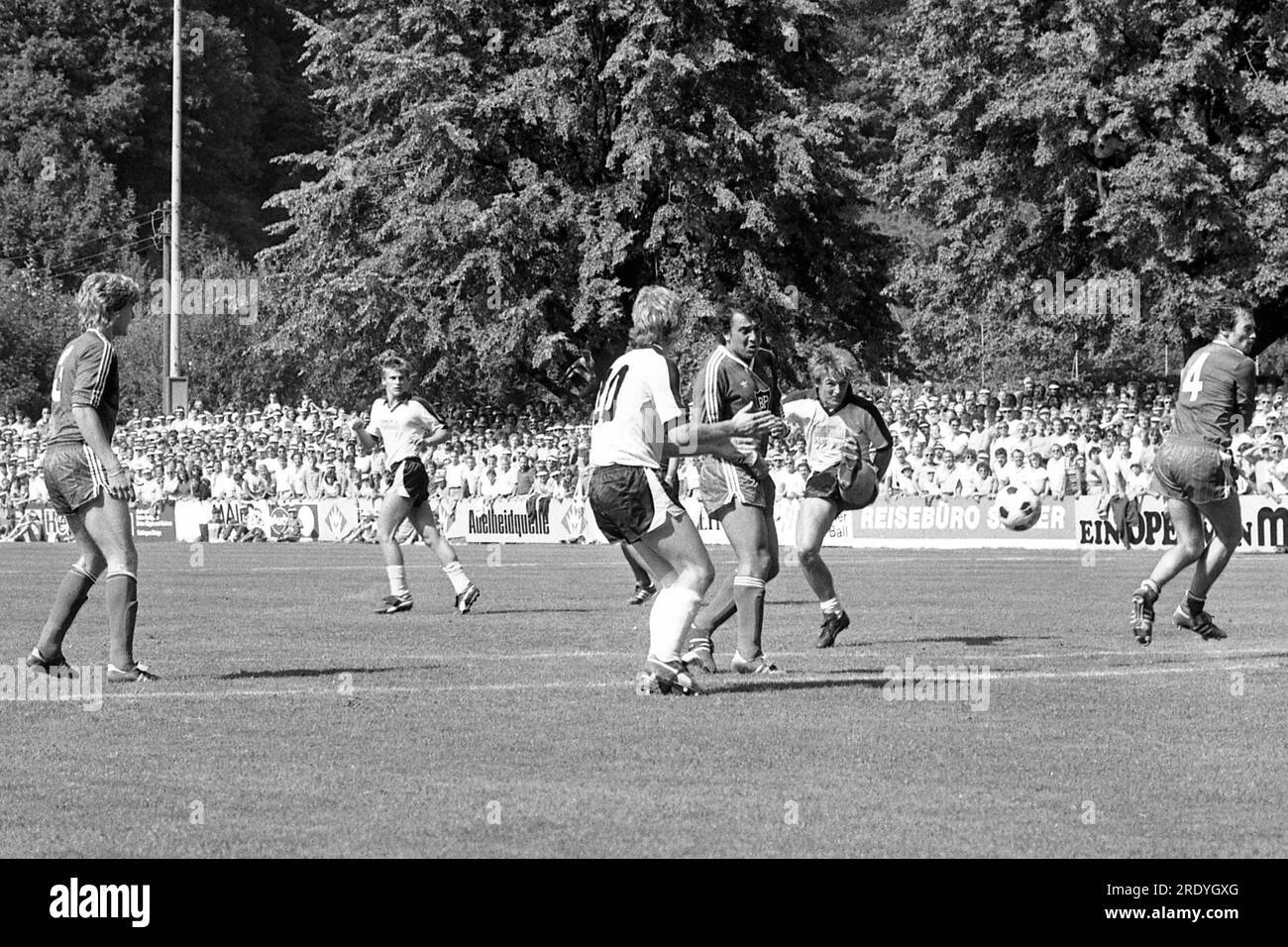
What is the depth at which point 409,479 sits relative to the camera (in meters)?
18.1

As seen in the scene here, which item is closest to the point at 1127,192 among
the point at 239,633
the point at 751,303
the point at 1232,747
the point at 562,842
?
the point at 751,303

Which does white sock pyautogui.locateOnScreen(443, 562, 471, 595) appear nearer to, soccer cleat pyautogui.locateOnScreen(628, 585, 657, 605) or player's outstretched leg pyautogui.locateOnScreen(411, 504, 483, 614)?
player's outstretched leg pyautogui.locateOnScreen(411, 504, 483, 614)

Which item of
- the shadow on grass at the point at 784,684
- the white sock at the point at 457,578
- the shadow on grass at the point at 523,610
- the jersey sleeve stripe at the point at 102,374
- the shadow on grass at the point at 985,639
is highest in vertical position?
the jersey sleeve stripe at the point at 102,374

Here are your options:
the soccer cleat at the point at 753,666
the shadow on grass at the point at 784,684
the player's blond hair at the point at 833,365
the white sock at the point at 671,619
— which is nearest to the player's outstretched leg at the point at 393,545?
the player's blond hair at the point at 833,365

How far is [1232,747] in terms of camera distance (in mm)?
9141

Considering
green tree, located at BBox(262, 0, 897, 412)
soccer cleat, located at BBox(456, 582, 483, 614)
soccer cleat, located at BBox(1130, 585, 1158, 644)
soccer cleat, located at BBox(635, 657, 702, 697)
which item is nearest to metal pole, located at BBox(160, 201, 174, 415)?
green tree, located at BBox(262, 0, 897, 412)

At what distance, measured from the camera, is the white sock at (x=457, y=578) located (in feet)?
59.2

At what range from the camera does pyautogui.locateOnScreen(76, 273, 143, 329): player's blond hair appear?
1116cm

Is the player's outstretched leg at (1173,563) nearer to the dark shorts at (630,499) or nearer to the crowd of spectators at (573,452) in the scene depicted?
the dark shorts at (630,499)

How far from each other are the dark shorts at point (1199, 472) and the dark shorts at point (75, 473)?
723 centimetres

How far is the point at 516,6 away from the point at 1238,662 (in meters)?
39.1

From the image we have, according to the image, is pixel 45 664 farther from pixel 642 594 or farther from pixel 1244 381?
pixel 1244 381

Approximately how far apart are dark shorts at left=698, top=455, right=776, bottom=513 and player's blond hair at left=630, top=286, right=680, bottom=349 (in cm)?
183

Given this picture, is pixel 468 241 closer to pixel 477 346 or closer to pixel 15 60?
pixel 477 346
